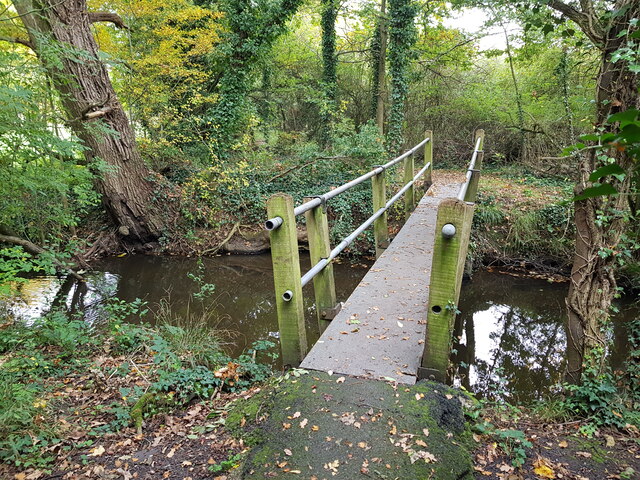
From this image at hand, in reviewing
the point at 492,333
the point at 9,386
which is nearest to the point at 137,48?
the point at 9,386

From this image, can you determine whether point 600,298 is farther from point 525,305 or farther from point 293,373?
point 525,305

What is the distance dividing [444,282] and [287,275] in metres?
0.97

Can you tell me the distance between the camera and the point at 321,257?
3184mm

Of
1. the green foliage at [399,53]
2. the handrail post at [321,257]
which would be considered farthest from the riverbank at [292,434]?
the green foliage at [399,53]

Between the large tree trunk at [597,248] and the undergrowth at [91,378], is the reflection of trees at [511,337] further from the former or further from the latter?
the undergrowth at [91,378]

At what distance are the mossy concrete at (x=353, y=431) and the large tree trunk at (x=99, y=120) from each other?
5.54 metres

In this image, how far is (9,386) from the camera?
3002 millimetres

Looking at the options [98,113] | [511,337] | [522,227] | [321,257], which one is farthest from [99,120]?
[522,227]

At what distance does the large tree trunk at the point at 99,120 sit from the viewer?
712 centimetres

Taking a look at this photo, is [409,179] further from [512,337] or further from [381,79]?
[381,79]

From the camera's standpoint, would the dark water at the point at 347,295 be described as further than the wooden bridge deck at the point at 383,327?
Yes

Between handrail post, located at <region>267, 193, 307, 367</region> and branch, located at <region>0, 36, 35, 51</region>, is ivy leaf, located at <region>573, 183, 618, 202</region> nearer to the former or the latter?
handrail post, located at <region>267, 193, 307, 367</region>

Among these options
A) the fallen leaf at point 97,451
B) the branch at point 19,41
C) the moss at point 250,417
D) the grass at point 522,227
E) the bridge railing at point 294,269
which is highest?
the branch at point 19,41

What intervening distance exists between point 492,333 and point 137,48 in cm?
1138
